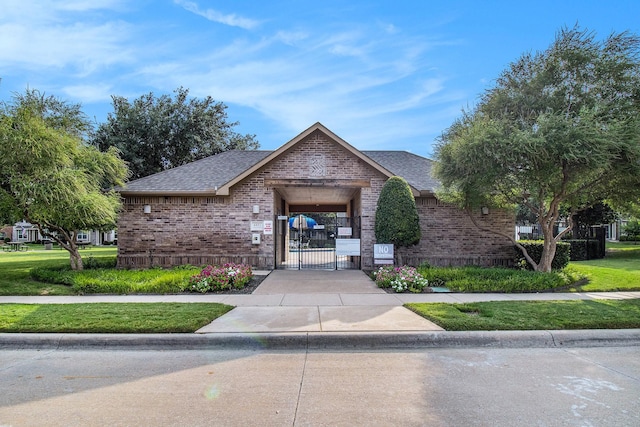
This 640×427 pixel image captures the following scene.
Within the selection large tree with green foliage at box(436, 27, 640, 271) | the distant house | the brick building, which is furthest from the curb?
the distant house

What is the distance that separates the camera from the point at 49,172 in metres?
11.2

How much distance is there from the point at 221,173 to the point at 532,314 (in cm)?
1299

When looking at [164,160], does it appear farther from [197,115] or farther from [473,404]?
[473,404]

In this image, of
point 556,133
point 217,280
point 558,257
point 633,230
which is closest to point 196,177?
point 217,280

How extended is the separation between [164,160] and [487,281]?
82.6ft

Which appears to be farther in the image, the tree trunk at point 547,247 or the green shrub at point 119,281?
the tree trunk at point 547,247

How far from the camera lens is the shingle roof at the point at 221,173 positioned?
1467 centimetres

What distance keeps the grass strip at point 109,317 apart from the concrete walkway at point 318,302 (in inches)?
16.9

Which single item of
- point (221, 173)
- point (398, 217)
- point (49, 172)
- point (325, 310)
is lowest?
point (325, 310)

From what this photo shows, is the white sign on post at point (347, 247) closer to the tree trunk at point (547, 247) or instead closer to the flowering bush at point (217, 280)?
the flowering bush at point (217, 280)

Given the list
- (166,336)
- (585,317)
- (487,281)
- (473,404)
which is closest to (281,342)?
(166,336)

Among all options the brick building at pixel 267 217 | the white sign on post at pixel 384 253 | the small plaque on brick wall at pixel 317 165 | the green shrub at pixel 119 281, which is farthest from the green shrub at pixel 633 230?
the green shrub at pixel 119 281

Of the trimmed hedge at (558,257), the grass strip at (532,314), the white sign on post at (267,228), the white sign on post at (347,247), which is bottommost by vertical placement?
the grass strip at (532,314)

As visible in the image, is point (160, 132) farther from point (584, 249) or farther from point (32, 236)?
point (32, 236)
